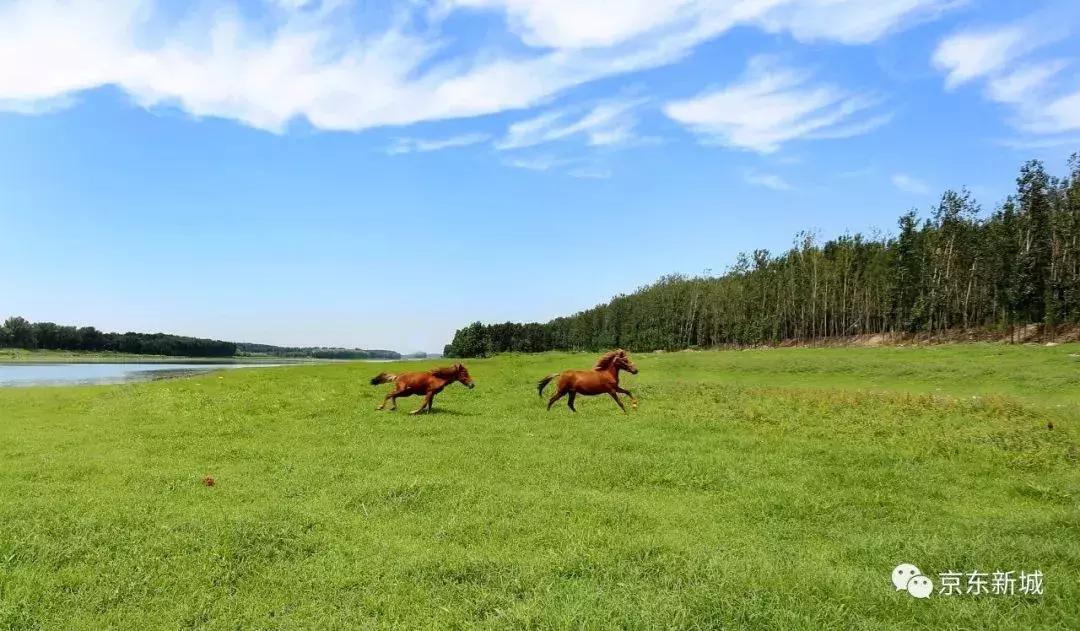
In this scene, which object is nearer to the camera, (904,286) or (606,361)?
(606,361)

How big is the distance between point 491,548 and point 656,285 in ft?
389

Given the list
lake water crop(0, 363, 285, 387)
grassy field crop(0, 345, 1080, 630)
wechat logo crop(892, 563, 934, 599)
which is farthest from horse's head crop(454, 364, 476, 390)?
lake water crop(0, 363, 285, 387)

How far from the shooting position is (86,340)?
152 meters

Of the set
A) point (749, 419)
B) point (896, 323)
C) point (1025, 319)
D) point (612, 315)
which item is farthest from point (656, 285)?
point (749, 419)

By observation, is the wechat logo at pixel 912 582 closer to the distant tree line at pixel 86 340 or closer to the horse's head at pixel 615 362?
the horse's head at pixel 615 362

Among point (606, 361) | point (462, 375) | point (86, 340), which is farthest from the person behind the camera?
point (86, 340)

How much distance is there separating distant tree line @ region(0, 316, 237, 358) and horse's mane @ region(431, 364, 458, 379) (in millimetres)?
168925

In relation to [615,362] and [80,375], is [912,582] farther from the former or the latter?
[80,375]

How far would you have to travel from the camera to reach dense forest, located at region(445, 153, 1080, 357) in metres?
57.1

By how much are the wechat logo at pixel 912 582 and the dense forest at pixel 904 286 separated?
203 feet

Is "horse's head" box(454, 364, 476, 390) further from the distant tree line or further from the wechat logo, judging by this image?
the distant tree line

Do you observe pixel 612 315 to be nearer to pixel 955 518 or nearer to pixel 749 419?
pixel 749 419

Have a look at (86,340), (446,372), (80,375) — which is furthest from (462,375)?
(86,340)

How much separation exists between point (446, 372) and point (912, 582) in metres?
15.7
